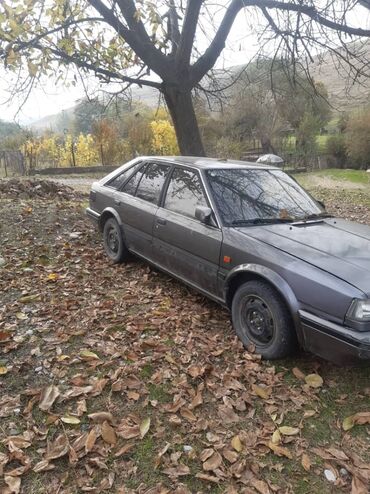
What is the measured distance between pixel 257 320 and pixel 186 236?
119 cm

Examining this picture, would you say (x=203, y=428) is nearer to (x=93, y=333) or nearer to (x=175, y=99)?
(x=93, y=333)

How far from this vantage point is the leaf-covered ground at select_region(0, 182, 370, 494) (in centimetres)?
235

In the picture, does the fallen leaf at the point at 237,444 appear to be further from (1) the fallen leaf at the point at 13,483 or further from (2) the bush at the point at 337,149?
(2) the bush at the point at 337,149

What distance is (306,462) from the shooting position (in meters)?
2.47

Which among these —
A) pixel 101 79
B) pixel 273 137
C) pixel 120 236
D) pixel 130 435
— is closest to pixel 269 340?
pixel 130 435

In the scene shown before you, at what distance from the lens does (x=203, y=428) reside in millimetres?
2693

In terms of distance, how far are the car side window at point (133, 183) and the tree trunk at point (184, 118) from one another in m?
3.58

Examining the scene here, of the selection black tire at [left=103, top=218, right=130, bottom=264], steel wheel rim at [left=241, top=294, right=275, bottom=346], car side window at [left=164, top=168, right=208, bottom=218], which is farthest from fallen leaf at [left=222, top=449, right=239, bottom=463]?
black tire at [left=103, top=218, right=130, bottom=264]

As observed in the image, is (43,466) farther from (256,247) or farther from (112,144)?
(112,144)

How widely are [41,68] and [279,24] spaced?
519cm

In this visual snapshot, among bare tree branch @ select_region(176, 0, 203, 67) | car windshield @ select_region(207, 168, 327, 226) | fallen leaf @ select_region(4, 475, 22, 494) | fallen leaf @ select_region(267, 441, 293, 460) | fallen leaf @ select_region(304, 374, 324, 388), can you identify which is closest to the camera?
fallen leaf @ select_region(4, 475, 22, 494)

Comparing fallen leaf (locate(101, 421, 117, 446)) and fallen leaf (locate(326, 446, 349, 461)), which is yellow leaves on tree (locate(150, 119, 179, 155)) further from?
fallen leaf (locate(326, 446, 349, 461))

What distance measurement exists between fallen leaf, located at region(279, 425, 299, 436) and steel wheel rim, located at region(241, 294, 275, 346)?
2.49 ft

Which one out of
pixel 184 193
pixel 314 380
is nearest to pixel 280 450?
pixel 314 380
